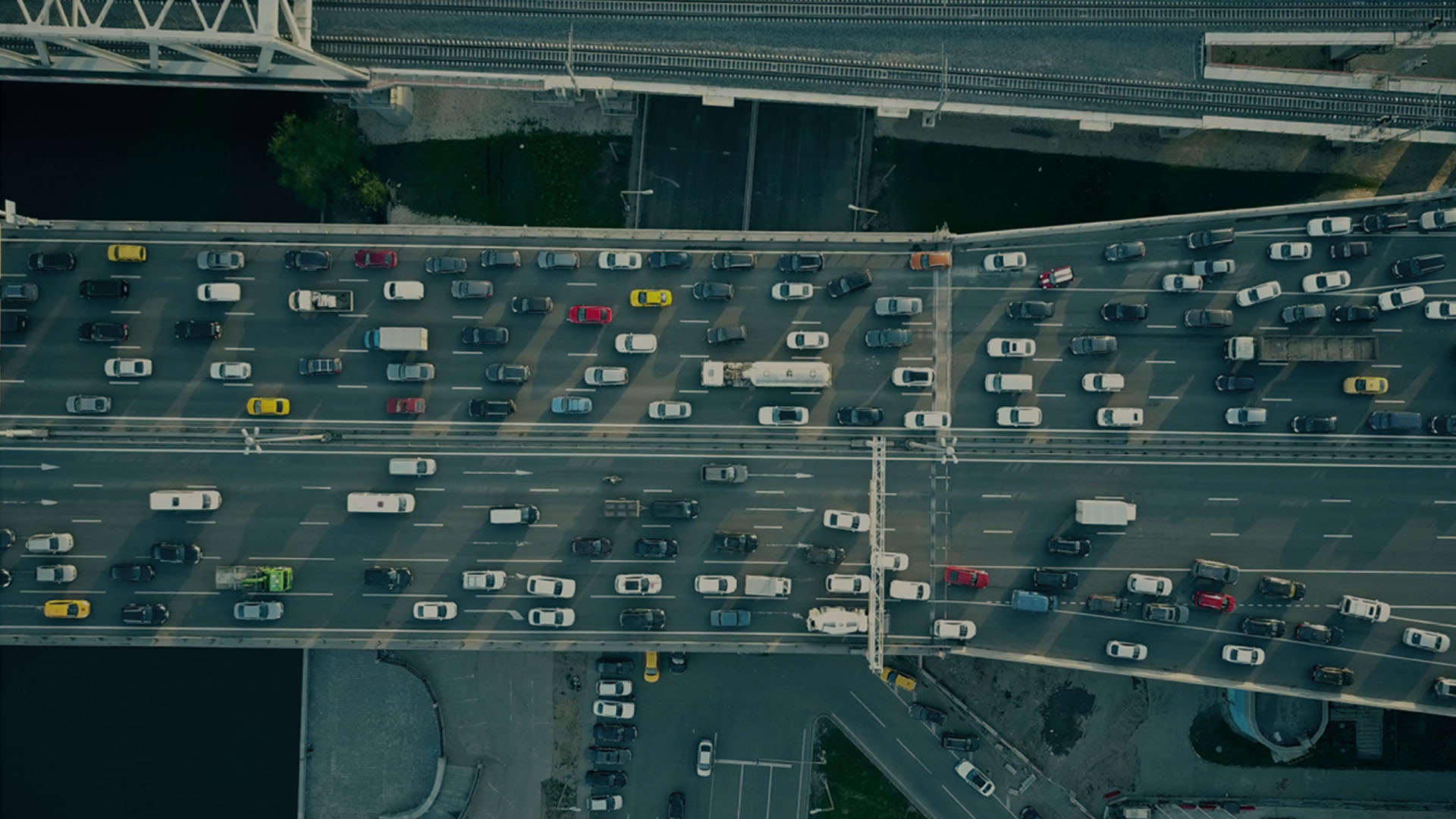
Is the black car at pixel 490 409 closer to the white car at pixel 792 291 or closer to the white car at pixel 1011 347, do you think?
the white car at pixel 792 291

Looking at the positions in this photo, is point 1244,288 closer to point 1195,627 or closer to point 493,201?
point 1195,627

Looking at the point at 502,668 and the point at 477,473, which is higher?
the point at 477,473

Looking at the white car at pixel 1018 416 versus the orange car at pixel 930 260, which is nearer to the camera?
the white car at pixel 1018 416

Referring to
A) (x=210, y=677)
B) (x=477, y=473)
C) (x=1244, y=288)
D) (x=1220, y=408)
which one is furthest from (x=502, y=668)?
(x=1244, y=288)

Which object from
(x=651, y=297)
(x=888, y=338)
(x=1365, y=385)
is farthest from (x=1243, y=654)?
(x=651, y=297)

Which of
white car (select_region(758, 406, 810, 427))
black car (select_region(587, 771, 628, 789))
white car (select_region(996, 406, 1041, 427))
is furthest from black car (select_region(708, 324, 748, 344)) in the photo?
black car (select_region(587, 771, 628, 789))

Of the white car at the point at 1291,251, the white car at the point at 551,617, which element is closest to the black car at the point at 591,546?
the white car at the point at 551,617

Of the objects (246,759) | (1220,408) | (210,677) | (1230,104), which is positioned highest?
(1230,104)
